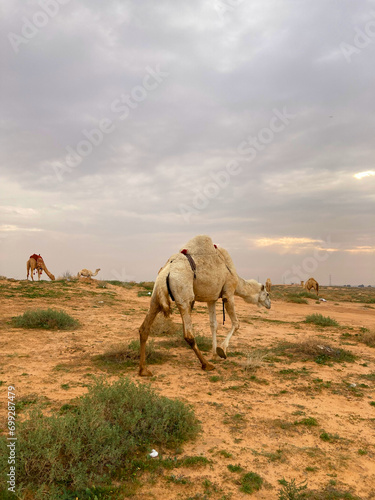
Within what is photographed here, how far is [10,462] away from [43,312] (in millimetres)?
8782

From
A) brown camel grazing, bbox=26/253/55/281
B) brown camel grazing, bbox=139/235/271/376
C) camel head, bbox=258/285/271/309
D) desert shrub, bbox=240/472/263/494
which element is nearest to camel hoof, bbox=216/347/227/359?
brown camel grazing, bbox=139/235/271/376

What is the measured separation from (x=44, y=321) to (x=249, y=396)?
8106 millimetres

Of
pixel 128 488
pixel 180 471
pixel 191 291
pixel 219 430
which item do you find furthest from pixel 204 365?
pixel 128 488

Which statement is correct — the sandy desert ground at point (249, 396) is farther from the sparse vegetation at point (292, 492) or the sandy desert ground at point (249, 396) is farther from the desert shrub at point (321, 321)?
the desert shrub at point (321, 321)

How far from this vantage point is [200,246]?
25.6ft

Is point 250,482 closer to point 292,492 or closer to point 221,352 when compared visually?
point 292,492

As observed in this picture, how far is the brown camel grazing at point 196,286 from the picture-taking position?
22.6 feet

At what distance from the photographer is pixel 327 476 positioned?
3639 mm

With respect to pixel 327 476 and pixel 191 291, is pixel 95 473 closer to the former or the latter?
pixel 327 476

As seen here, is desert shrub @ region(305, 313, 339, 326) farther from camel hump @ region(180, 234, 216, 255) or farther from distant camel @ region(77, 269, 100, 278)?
distant camel @ region(77, 269, 100, 278)

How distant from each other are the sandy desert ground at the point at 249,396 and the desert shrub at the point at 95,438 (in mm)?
400

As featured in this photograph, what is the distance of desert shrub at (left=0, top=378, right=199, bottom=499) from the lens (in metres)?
3.18

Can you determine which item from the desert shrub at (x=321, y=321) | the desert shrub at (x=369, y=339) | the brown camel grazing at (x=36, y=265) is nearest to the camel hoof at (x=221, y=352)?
the desert shrub at (x=369, y=339)

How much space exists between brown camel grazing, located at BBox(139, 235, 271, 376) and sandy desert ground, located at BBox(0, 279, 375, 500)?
96cm
